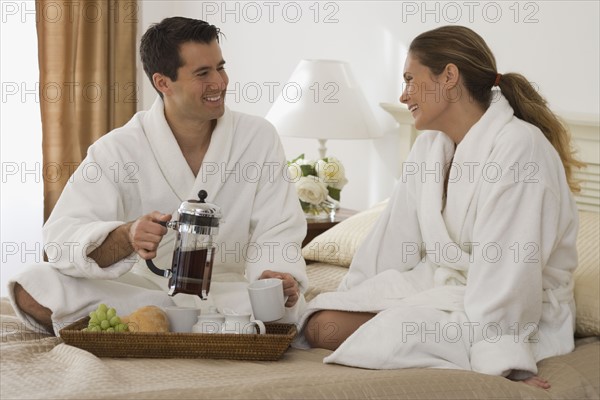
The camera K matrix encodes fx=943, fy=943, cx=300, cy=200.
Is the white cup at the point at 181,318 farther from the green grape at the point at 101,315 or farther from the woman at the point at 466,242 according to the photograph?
the woman at the point at 466,242

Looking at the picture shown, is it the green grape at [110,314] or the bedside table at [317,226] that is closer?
the green grape at [110,314]

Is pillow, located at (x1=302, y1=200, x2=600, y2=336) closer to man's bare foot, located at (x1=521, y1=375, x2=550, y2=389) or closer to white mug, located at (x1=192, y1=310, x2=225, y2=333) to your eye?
man's bare foot, located at (x1=521, y1=375, x2=550, y2=389)

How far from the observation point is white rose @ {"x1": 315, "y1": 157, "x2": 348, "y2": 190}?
3732 mm

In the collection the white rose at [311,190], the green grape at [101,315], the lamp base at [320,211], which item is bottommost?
the green grape at [101,315]

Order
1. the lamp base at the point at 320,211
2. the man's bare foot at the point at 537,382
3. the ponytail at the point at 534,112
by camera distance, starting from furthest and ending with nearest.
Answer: the lamp base at the point at 320,211
the ponytail at the point at 534,112
the man's bare foot at the point at 537,382

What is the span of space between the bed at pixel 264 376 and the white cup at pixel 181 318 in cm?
13

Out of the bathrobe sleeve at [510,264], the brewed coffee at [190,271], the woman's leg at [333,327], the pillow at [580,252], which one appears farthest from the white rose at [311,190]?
the brewed coffee at [190,271]

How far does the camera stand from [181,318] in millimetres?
2199

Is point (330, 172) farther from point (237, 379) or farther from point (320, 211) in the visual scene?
point (237, 379)

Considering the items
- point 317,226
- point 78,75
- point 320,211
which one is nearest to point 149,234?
point 317,226

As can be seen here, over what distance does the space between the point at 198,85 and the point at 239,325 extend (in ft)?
2.52

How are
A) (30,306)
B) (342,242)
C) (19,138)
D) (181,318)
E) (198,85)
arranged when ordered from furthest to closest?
1. (19,138)
2. (342,242)
3. (198,85)
4. (30,306)
5. (181,318)

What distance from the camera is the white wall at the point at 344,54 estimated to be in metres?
3.23

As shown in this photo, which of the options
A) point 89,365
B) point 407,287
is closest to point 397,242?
point 407,287
